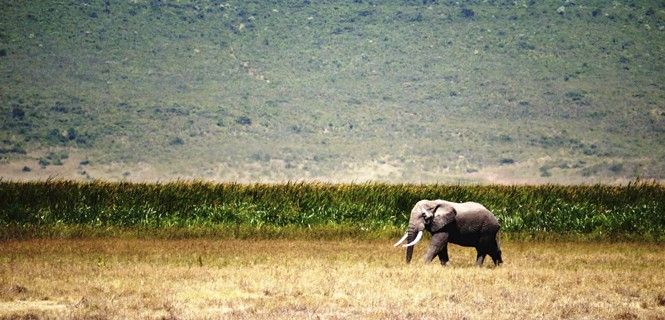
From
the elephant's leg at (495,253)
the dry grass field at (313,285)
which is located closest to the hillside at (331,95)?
the dry grass field at (313,285)

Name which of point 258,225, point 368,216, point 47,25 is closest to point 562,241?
point 368,216

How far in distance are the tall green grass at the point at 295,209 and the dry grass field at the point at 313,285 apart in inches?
267

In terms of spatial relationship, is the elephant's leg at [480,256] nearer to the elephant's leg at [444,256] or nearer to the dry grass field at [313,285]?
the dry grass field at [313,285]

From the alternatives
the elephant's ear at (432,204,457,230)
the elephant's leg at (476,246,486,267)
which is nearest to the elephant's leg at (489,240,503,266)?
the elephant's leg at (476,246,486,267)

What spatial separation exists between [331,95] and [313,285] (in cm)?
15941

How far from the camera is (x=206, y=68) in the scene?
180 metres

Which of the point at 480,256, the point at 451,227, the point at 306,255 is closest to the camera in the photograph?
the point at 451,227

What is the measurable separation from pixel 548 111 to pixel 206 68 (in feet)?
169

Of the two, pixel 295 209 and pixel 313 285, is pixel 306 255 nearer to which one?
pixel 313 285

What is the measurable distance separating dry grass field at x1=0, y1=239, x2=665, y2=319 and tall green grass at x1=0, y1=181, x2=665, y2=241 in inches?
267

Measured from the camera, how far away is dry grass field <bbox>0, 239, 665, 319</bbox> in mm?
16797

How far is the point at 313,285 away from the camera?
63.6 ft

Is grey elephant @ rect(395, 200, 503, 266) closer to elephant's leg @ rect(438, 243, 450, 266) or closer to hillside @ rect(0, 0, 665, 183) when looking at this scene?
elephant's leg @ rect(438, 243, 450, 266)

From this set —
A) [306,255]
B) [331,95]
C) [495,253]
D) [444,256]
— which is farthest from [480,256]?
[331,95]
